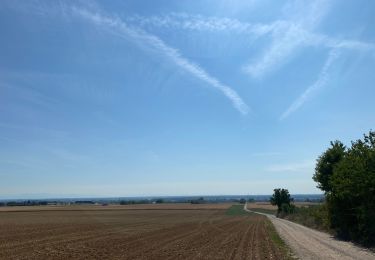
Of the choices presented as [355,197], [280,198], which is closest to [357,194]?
[355,197]

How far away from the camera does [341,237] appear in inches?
1463

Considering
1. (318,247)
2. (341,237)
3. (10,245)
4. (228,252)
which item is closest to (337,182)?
(341,237)

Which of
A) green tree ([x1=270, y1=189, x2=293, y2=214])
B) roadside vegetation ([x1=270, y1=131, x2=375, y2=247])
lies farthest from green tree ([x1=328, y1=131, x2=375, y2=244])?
green tree ([x1=270, y1=189, x2=293, y2=214])

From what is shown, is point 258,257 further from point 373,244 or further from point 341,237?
point 341,237

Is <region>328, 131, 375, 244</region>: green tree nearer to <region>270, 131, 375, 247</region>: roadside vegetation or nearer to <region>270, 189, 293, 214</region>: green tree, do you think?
<region>270, 131, 375, 247</region>: roadside vegetation

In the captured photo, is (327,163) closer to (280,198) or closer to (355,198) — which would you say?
(355,198)

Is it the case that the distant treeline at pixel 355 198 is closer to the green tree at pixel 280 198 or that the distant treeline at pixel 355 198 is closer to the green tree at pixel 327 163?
the green tree at pixel 327 163

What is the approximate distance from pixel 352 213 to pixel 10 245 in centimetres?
2335

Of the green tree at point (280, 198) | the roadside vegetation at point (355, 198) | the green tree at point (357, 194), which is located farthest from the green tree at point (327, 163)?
the green tree at point (280, 198)

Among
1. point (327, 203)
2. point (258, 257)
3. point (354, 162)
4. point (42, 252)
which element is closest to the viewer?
point (258, 257)

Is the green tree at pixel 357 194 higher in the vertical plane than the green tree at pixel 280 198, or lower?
lower

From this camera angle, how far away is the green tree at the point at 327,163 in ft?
148

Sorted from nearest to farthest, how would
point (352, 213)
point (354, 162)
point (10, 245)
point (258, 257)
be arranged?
point (258, 257)
point (10, 245)
point (354, 162)
point (352, 213)

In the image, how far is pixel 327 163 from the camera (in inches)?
1791
